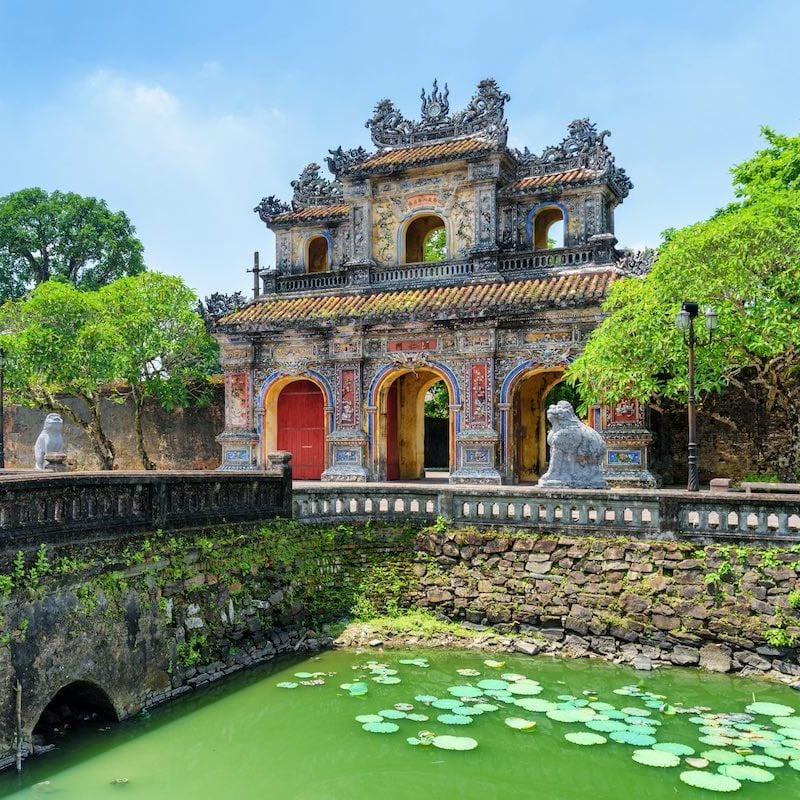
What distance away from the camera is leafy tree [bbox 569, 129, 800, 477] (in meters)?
13.0

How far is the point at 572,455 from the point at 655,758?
5475mm

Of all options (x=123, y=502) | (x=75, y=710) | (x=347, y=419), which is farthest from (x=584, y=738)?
(x=347, y=419)

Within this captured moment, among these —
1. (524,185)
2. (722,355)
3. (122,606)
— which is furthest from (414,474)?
(122,606)

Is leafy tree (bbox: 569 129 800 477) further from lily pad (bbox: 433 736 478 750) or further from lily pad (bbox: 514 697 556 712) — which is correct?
lily pad (bbox: 433 736 478 750)

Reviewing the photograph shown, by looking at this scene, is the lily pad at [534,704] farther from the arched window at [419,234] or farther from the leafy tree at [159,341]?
the leafy tree at [159,341]


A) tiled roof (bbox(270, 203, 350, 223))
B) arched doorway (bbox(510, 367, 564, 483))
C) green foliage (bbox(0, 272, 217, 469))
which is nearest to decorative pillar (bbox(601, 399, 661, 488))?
arched doorway (bbox(510, 367, 564, 483))

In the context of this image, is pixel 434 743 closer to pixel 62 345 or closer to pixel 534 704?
pixel 534 704

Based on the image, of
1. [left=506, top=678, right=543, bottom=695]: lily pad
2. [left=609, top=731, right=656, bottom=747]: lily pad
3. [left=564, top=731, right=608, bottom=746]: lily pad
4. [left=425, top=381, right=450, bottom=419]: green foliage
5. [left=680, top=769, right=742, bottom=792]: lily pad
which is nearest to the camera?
[left=680, top=769, right=742, bottom=792]: lily pad

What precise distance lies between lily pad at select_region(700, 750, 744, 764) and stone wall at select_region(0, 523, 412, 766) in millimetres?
5342

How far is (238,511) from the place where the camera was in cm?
1060

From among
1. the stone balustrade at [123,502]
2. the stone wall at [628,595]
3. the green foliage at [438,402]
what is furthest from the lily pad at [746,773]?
the green foliage at [438,402]

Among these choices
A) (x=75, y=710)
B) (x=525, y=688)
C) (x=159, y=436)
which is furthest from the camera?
(x=159, y=436)

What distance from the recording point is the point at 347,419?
1916 centimetres

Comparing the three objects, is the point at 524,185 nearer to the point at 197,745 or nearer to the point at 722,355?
the point at 722,355
